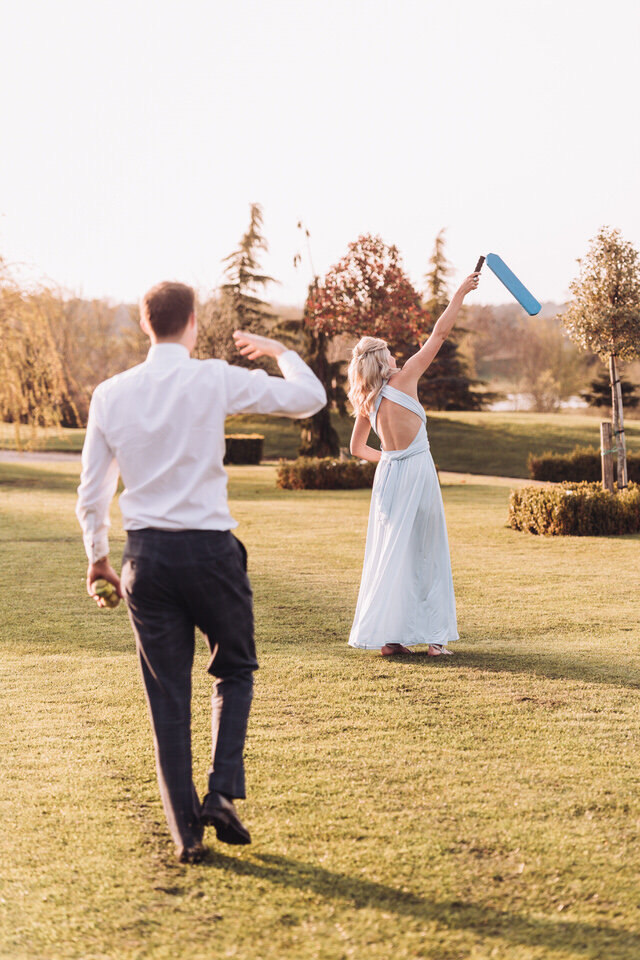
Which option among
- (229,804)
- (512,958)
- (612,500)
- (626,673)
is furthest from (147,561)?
(612,500)

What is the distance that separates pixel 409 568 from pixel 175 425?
11.3ft

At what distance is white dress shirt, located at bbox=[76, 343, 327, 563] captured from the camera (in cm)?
317

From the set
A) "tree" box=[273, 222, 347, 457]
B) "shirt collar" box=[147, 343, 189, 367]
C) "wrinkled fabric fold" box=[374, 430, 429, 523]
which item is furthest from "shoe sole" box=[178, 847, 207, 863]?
"tree" box=[273, 222, 347, 457]

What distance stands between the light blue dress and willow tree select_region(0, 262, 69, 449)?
14.6 meters

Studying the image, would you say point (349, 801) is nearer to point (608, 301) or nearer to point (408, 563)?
point (408, 563)

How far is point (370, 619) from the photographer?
642cm

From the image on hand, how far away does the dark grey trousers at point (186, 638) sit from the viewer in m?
3.20

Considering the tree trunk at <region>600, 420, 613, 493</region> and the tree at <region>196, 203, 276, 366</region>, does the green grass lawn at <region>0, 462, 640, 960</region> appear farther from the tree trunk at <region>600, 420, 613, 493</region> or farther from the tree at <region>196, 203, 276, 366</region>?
the tree at <region>196, 203, 276, 366</region>

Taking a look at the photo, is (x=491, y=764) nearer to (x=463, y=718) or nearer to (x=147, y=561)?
(x=463, y=718)

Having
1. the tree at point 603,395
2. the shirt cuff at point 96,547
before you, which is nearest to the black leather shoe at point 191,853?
the shirt cuff at point 96,547

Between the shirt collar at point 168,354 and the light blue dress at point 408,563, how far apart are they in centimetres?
321

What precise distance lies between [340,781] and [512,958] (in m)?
1.51

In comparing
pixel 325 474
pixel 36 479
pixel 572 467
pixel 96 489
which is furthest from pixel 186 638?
pixel 36 479

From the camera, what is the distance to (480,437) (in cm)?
3597
